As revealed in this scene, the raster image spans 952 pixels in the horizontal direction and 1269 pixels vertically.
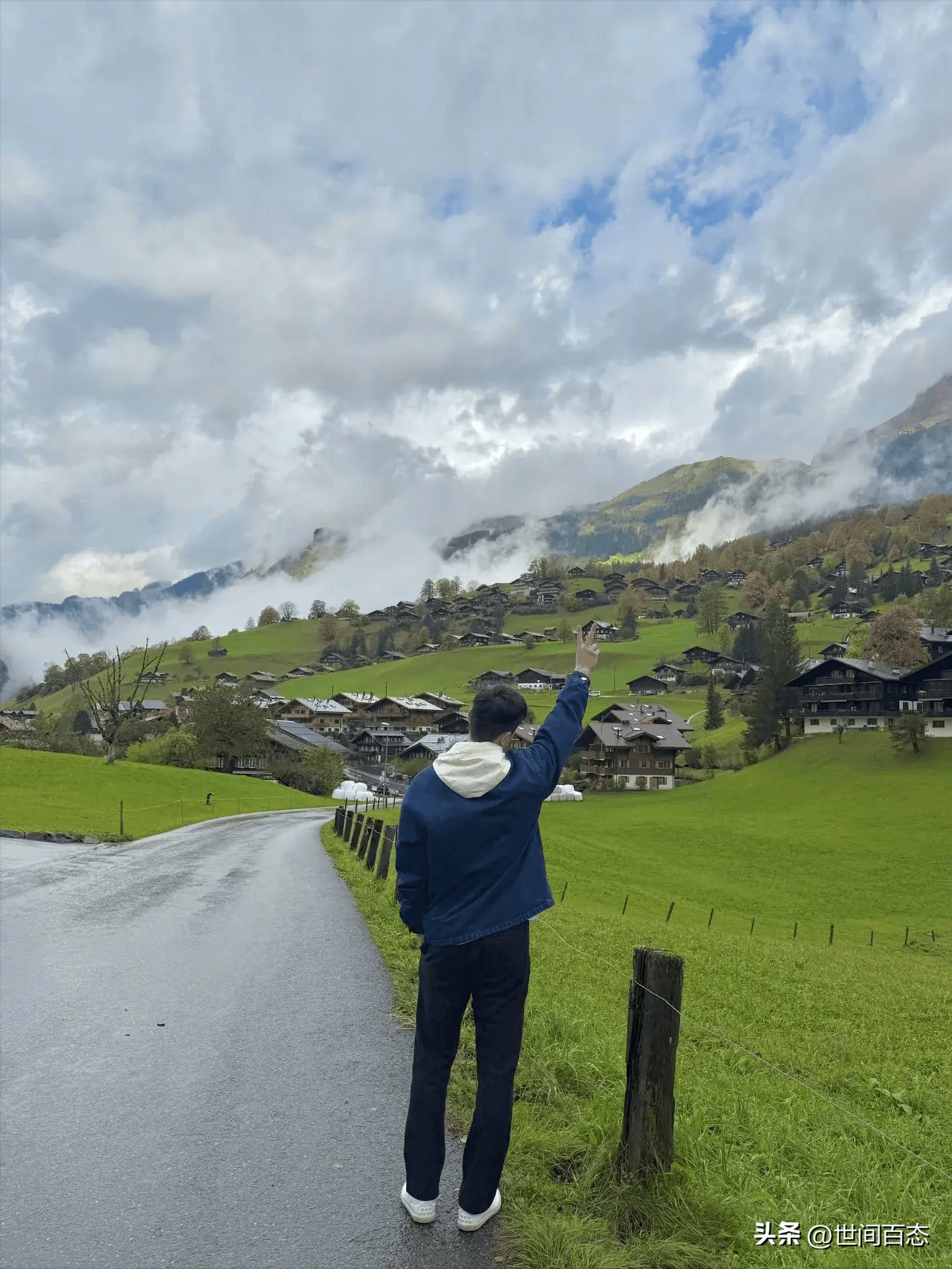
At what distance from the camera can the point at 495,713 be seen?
4711 millimetres

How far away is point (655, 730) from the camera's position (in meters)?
99.0

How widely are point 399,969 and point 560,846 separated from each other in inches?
1445

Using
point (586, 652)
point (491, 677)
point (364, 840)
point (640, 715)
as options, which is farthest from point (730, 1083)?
point (491, 677)

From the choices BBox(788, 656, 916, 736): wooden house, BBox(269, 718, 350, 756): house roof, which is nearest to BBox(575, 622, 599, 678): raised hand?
BBox(788, 656, 916, 736): wooden house

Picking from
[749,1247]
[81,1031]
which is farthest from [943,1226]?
[81,1031]

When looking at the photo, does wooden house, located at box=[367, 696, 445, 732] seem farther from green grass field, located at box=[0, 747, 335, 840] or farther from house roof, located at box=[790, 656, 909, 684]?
house roof, located at box=[790, 656, 909, 684]

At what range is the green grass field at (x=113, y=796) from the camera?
39.0 meters

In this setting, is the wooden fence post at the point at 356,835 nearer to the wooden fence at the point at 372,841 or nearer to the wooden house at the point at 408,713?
the wooden fence at the point at 372,841

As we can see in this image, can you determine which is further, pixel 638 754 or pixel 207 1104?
pixel 638 754

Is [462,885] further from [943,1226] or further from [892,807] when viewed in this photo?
[892,807]

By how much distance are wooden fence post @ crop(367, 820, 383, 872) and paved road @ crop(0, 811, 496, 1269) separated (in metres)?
7.23

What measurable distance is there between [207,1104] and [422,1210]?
8.79 ft

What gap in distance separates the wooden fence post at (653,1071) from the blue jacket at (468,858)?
1.04 meters

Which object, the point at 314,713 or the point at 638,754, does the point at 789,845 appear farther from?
the point at 314,713
